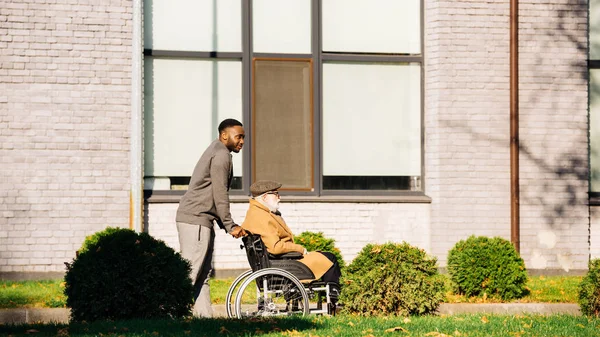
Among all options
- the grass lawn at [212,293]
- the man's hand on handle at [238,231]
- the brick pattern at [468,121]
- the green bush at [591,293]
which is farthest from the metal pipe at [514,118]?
the man's hand on handle at [238,231]

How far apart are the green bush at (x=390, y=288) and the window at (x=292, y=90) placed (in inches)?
200

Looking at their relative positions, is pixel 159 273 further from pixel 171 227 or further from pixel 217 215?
pixel 171 227

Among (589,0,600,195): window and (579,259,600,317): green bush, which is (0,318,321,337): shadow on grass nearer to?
(579,259,600,317): green bush

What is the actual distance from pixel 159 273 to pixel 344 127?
7094 mm

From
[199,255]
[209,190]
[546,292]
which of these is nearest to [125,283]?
[199,255]

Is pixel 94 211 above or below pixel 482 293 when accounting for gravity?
above

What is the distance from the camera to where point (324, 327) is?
346 inches

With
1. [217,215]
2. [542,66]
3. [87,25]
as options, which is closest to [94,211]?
[87,25]

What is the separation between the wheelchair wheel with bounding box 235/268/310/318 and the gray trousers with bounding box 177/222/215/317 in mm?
483

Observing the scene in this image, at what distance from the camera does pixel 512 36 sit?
15328mm

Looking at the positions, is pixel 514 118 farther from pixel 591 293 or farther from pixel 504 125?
pixel 591 293

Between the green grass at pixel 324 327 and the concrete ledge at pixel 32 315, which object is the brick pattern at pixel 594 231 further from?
the concrete ledge at pixel 32 315

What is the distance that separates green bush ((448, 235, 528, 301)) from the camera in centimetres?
1253

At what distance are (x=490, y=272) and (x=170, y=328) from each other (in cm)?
536
